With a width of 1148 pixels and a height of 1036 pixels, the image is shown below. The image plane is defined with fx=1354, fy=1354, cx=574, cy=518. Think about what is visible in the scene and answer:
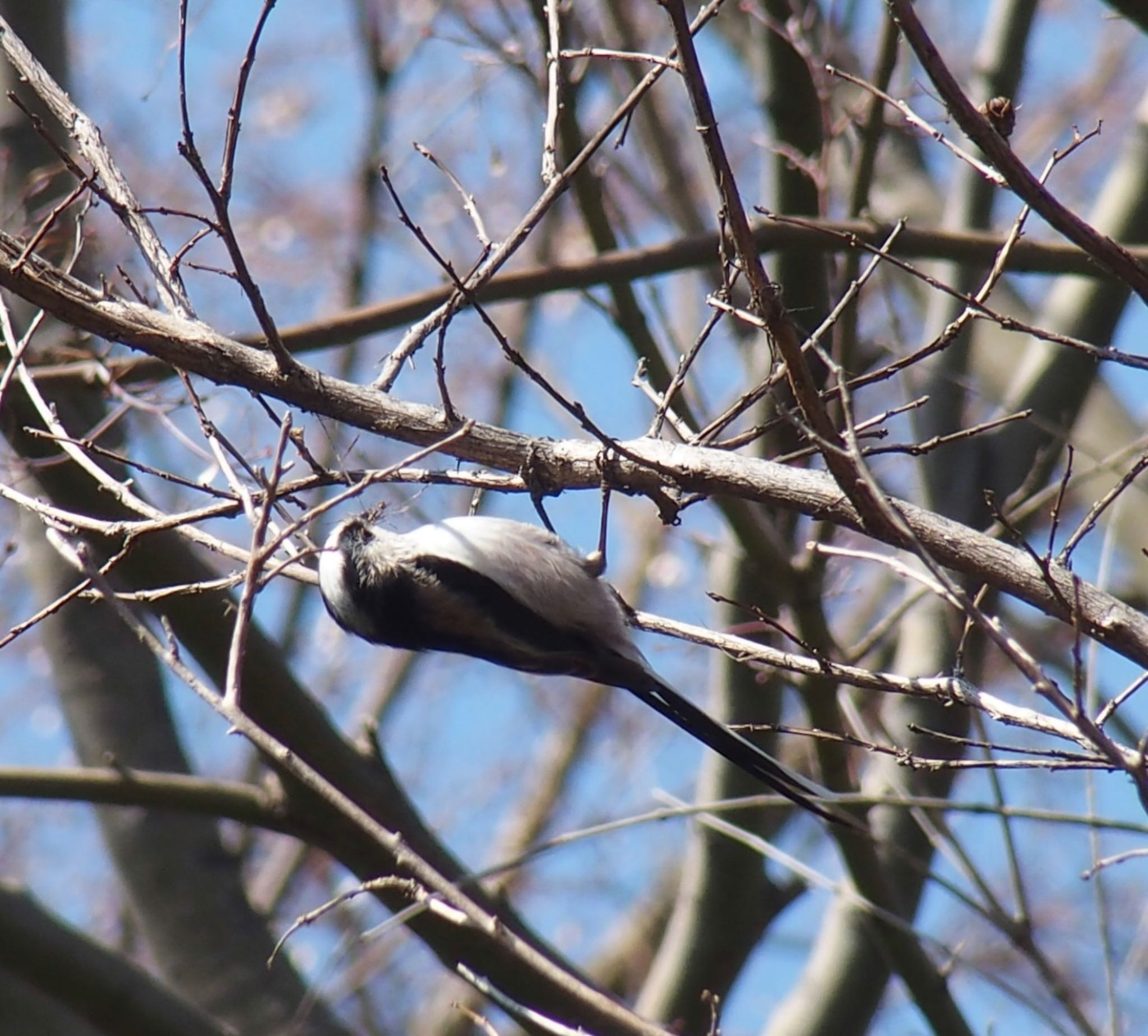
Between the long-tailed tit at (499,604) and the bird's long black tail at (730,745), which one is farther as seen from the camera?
the long-tailed tit at (499,604)

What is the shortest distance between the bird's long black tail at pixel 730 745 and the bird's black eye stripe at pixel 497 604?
240 mm

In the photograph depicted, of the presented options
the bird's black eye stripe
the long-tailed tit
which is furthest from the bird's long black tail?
the bird's black eye stripe

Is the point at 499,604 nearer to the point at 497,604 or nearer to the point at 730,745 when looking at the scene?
the point at 497,604

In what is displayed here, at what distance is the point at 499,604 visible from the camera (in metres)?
3.25

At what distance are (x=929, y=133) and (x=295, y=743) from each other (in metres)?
2.57

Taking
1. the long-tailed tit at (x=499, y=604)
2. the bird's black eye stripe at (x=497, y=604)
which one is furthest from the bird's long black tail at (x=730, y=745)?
the bird's black eye stripe at (x=497, y=604)

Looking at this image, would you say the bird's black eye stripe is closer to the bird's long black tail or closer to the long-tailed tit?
the long-tailed tit

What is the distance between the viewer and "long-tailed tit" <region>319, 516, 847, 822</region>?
3.24 m

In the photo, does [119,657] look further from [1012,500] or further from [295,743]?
[1012,500]

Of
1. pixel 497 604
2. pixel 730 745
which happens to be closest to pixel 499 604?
pixel 497 604

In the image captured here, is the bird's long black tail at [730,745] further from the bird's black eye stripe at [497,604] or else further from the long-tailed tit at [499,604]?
the bird's black eye stripe at [497,604]

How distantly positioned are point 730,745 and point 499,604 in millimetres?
641

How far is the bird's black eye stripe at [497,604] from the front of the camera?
3229 millimetres

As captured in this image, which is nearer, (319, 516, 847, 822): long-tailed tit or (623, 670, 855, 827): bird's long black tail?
(623, 670, 855, 827): bird's long black tail
